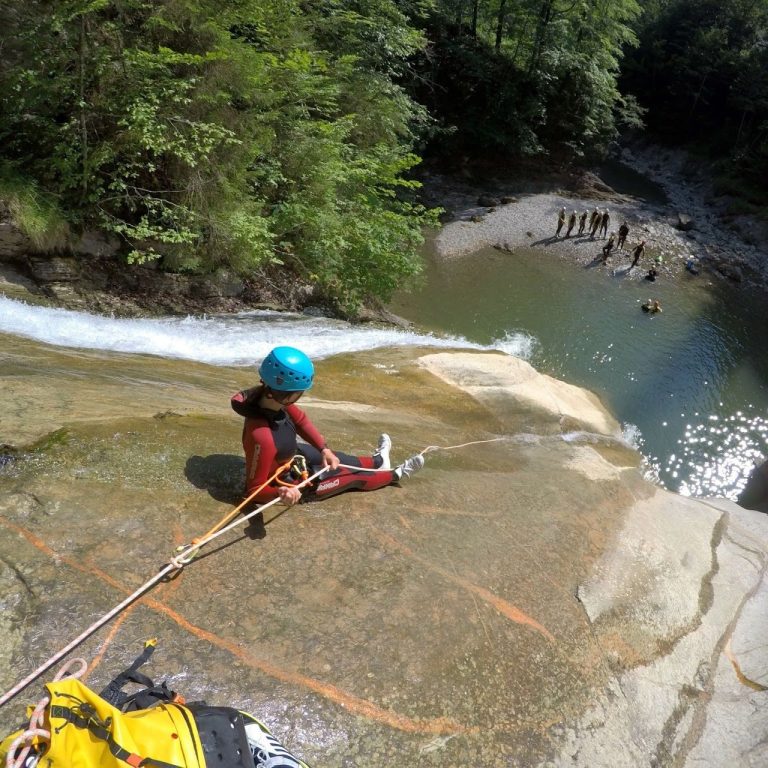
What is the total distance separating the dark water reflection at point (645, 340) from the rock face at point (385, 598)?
240 inches

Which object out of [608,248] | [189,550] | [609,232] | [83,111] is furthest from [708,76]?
[189,550]

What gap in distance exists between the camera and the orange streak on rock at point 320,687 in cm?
275

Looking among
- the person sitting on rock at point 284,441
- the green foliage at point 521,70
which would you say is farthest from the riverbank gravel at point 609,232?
the person sitting on rock at point 284,441

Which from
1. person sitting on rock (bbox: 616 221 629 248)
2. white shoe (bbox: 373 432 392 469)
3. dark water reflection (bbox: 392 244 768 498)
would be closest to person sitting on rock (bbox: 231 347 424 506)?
white shoe (bbox: 373 432 392 469)

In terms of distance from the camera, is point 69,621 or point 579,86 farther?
point 579,86

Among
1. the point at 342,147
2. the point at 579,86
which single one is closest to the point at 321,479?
the point at 342,147

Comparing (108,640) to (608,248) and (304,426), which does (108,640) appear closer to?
(304,426)

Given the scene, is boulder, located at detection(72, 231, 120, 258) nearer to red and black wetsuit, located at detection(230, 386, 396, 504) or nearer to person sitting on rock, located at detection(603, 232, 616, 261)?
red and black wetsuit, located at detection(230, 386, 396, 504)

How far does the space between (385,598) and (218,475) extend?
155 centimetres

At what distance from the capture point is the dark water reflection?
11.3m

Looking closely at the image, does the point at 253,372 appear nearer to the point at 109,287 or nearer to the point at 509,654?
the point at 109,287

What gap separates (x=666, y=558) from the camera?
509 centimetres

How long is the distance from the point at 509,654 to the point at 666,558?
2.59m

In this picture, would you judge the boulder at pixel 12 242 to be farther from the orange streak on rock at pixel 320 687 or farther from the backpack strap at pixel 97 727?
the backpack strap at pixel 97 727
